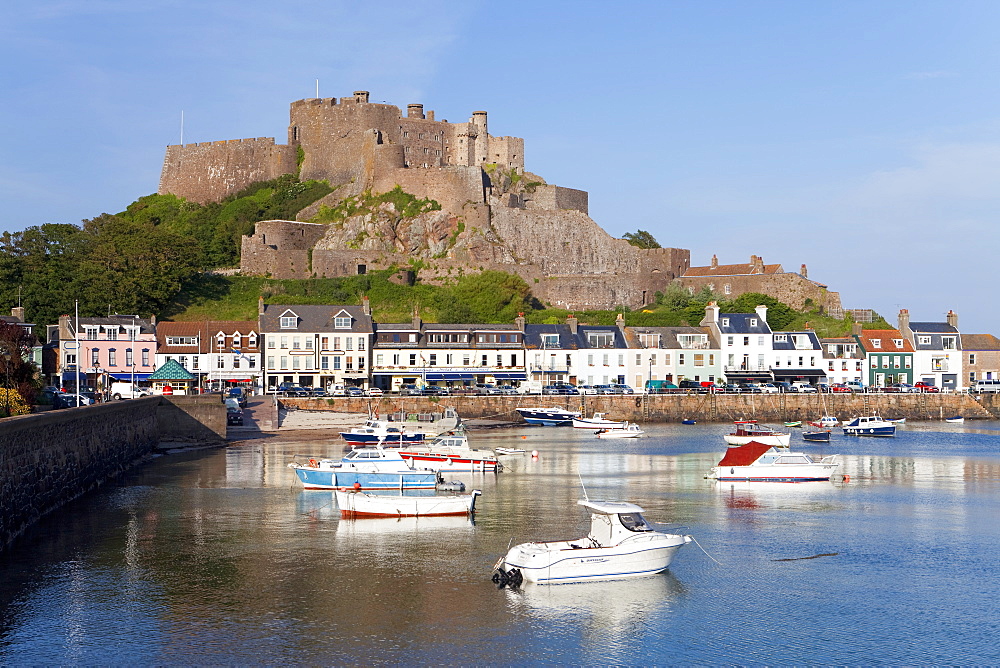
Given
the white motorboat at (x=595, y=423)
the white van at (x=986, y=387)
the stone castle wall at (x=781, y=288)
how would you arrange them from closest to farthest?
1. the white motorboat at (x=595, y=423)
2. the white van at (x=986, y=387)
3. the stone castle wall at (x=781, y=288)

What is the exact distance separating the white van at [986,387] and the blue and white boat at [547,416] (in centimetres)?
3058

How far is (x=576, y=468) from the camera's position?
43250 mm

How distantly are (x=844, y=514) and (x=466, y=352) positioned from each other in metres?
40.4

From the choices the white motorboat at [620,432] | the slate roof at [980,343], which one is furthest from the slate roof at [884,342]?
the white motorboat at [620,432]

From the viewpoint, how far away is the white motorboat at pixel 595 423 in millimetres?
59656

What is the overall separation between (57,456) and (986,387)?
65.3m

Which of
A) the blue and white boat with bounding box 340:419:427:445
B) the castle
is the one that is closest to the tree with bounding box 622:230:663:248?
the castle

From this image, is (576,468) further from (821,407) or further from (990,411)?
(990,411)

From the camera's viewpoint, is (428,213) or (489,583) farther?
Answer: (428,213)

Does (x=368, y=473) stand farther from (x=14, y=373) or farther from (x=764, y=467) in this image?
(x=764, y=467)

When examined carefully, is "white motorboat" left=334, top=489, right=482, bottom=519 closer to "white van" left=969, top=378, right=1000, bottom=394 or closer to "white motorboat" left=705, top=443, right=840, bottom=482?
"white motorboat" left=705, top=443, right=840, bottom=482

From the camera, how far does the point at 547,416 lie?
213 feet

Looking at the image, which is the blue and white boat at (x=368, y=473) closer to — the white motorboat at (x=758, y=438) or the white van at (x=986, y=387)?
the white motorboat at (x=758, y=438)

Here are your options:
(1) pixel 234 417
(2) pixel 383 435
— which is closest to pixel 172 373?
(1) pixel 234 417
